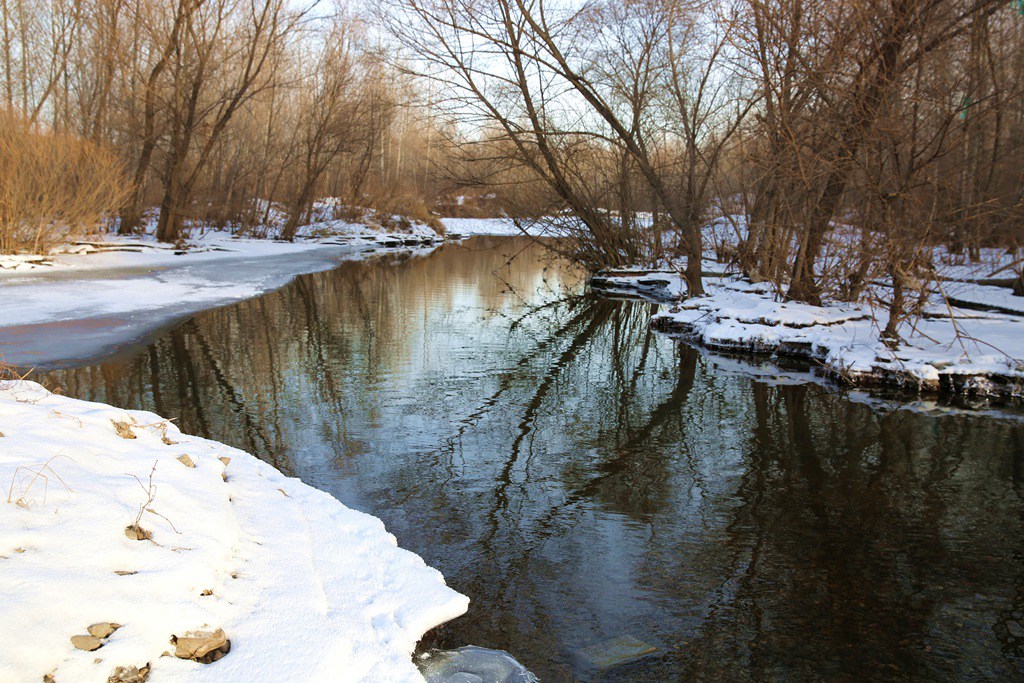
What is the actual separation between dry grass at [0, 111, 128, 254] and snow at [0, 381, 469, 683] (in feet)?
49.9

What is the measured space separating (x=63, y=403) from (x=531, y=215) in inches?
572

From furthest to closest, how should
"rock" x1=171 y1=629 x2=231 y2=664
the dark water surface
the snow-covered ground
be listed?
the snow-covered ground, the dark water surface, "rock" x1=171 y1=629 x2=231 y2=664

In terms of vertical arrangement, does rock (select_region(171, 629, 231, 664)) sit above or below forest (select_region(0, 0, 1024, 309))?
below

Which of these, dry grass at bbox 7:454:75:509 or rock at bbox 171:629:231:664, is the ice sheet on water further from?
dry grass at bbox 7:454:75:509

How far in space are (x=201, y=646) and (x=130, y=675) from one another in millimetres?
268

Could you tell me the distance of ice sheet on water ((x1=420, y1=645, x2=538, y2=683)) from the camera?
313 centimetres

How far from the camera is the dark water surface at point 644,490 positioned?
12.6 ft

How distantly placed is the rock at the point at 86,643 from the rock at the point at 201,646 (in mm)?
254

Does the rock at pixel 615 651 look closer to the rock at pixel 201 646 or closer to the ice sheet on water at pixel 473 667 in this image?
the ice sheet on water at pixel 473 667

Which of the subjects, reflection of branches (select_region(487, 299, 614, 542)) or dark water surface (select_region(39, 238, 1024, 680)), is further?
reflection of branches (select_region(487, 299, 614, 542))

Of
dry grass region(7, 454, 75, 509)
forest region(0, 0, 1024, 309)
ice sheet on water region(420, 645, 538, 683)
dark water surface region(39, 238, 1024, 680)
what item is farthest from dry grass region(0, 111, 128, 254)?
ice sheet on water region(420, 645, 538, 683)

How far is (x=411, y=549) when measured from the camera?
4.61 metres

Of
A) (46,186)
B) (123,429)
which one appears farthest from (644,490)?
(46,186)

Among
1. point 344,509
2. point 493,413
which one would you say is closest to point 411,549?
point 344,509
